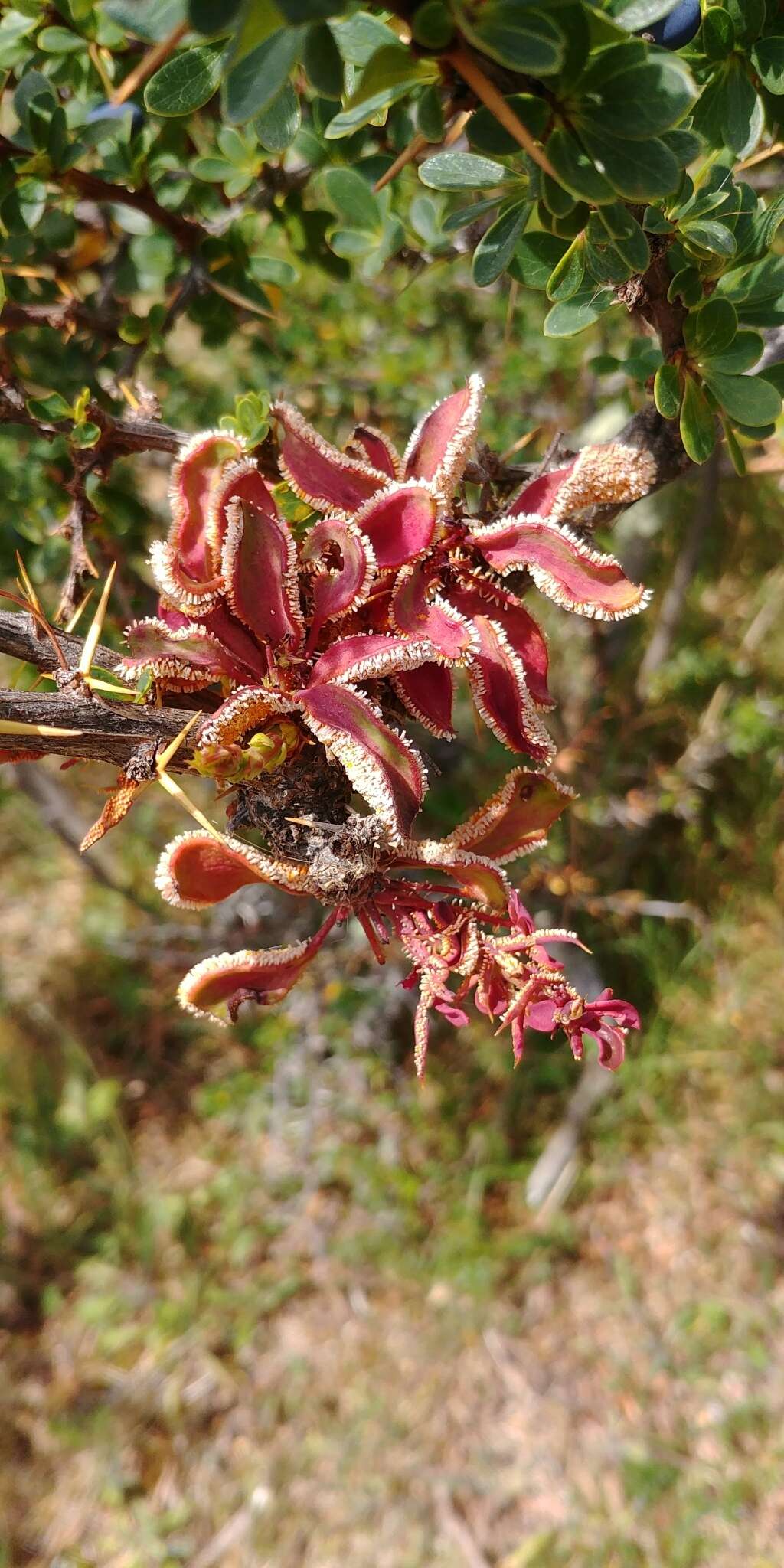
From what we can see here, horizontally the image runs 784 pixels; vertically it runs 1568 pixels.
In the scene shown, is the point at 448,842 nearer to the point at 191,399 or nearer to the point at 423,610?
the point at 423,610

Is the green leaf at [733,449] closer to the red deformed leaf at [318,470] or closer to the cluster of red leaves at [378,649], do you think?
the cluster of red leaves at [378,649]

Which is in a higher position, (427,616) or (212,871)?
(427,616)

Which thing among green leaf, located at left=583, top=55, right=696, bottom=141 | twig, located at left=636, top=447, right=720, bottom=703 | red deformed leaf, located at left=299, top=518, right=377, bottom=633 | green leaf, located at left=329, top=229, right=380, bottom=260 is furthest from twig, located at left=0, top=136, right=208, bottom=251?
twig, located at left=636, top=447, right=720, bottom=703

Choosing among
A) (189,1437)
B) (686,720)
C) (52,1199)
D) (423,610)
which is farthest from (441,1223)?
(423,610)

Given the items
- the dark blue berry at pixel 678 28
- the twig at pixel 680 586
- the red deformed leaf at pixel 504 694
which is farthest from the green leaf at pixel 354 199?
the twig at pixel 680 586

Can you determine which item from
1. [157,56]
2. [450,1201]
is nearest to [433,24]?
[157,56]

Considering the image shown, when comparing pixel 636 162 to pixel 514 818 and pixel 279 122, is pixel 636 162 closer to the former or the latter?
pixel 279 122

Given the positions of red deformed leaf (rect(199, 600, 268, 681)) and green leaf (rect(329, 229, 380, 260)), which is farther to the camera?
green leaf (rect(329, 229, 380, 260))

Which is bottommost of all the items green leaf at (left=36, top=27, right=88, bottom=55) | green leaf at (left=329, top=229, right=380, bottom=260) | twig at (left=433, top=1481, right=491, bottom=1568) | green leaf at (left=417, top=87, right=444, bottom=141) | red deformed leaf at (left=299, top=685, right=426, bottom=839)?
twig at (left=433, top=1481, right=491, bottom=1568)

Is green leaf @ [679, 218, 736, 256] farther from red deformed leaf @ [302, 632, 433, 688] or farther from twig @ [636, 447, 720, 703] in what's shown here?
twig @ [636, 447, 720, 703]
